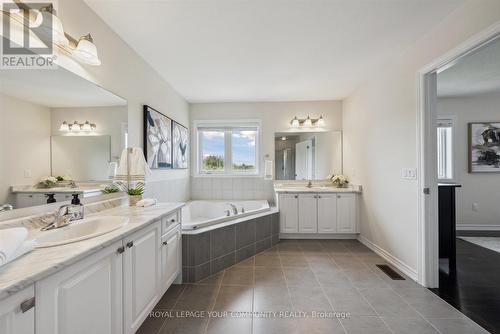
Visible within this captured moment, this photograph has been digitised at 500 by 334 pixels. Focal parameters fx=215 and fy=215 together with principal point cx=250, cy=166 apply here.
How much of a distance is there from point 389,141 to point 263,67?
1.78m

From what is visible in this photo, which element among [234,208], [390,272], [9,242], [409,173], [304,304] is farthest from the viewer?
[234,208]

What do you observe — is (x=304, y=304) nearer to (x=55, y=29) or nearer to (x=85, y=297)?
(x=85, y=297)

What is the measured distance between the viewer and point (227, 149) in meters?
4.18

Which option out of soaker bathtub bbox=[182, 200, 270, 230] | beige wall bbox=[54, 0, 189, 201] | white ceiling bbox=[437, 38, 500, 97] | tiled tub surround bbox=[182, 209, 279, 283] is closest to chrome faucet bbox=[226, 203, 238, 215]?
soaker bathtub bbox=[182, 200, 270, 230]

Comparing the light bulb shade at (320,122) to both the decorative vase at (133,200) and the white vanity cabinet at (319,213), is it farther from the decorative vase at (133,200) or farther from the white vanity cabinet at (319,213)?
the decorative vase at (133,200)

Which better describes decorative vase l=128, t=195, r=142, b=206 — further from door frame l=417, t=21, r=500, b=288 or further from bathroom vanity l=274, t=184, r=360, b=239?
door frame l=417, t=21, r=500, b=288

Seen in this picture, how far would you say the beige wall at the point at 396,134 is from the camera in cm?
175

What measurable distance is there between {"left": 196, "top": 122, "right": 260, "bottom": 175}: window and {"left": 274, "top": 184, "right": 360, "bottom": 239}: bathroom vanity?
40.4 inches

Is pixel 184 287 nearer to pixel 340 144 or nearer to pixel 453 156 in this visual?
pixel 340 144

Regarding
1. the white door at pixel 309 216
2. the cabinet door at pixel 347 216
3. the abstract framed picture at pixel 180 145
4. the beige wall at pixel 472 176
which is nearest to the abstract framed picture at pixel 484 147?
the beige wall at pixel 472 176

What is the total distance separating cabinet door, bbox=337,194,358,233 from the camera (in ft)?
11.3

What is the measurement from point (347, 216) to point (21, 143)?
3751 mm

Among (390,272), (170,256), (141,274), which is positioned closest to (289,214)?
(390,272)

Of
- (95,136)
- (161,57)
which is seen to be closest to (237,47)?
(161,57)
